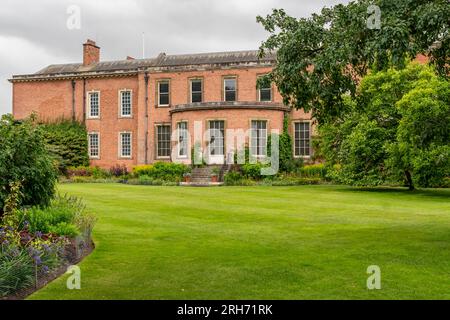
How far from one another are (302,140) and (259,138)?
3891 mm

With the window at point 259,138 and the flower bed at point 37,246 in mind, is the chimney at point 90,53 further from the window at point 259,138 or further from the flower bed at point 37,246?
the flower bed at point 37,246

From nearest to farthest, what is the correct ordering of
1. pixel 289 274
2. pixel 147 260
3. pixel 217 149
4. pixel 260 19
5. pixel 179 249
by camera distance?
pixel 289 274 < pixel 147 260 < pixel 179 249 < pixel 260 19 < pixel 217 149

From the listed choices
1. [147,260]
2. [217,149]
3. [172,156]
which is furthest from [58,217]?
[172,156]

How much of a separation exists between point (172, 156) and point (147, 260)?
97.6ft

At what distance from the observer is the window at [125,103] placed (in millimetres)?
43938

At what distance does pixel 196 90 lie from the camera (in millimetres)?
41562

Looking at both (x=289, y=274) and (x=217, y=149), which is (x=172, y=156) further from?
(x=289, y=274)

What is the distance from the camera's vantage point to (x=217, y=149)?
36375 millimetres

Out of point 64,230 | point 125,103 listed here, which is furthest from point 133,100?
point 64,230

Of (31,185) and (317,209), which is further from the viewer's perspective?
(317,209)

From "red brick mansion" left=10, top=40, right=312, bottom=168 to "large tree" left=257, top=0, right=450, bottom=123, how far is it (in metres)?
24.0

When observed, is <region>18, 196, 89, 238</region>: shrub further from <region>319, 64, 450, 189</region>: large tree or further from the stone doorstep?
the stone doorstep

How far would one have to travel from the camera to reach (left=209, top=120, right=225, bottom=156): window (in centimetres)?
3631

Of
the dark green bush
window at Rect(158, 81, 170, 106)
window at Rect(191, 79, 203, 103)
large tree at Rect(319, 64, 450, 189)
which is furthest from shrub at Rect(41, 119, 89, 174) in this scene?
the dark green bush
